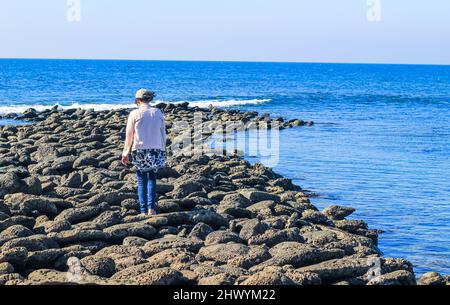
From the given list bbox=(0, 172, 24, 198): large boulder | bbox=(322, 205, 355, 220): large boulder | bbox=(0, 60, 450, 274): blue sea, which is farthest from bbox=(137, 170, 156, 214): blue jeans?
bbox=(0, 60, 450, 274): blue sea

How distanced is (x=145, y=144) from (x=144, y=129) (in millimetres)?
211

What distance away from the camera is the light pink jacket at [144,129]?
A: 10820 mm

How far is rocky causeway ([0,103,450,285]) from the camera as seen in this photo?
800cm

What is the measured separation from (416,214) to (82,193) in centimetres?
591

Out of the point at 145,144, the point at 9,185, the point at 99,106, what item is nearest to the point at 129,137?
the point at 145,144

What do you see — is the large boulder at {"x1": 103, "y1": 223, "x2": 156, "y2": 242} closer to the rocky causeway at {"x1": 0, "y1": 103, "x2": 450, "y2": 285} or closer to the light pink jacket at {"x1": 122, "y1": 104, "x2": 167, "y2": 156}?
the rocky causeway at {"x1": 0, "y1": 103, "x2": 450, "y2": 285}

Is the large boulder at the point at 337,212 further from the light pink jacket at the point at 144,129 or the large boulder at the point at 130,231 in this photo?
the large boulder at the point at 130,231

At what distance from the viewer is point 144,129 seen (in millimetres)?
10867

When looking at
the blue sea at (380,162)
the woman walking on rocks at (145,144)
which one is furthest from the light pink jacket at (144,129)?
the blue sea at (380,162)

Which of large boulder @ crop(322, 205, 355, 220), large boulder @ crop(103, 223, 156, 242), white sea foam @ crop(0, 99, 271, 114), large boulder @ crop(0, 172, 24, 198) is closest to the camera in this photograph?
large boulder @ crop(103, 223, 156, 242)

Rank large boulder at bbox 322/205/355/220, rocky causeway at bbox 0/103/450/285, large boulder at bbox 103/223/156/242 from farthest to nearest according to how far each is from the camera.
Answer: large boulder at bbox 322/205/355/220 < large boulder at bbox 103/223/156/242 < rocky causeway at bbox 0/103/450/285

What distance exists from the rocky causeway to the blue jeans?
24 cm
